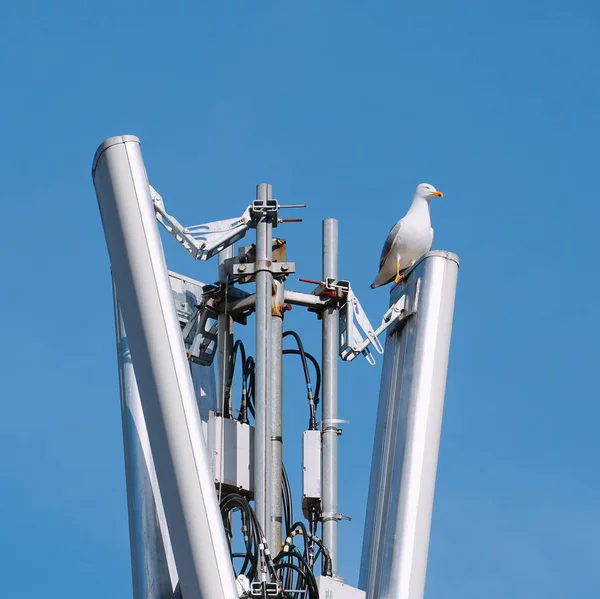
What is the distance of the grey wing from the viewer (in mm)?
16641

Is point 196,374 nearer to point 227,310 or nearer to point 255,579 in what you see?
point 227,310

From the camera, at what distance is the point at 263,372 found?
12.9m

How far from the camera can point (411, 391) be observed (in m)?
13.0

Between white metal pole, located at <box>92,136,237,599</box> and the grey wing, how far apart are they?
15.1 feet

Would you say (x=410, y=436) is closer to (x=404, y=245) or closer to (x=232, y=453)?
(x=232, y=453)

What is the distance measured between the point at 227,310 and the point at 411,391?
2140 mm

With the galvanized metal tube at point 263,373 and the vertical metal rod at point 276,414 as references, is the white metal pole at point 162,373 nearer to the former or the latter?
the galvanized metal tube at point 263,373

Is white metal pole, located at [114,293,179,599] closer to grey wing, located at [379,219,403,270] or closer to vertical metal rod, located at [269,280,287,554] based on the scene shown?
vertical metal rod, located at [269,280,287,554]

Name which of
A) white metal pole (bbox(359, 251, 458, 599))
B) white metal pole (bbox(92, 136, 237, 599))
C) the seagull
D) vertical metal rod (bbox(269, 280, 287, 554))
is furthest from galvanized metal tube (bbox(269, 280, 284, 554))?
the seagull

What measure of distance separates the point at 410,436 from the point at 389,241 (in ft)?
14.5

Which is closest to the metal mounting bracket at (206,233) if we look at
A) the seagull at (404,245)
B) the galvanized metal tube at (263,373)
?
the galvanized metal tube at (263,373)

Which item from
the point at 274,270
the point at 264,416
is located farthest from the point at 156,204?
the point at 264,416

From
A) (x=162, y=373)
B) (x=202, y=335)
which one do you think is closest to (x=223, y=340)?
(x=202, y=335)

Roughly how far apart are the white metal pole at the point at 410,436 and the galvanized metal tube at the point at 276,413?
0.86 m
